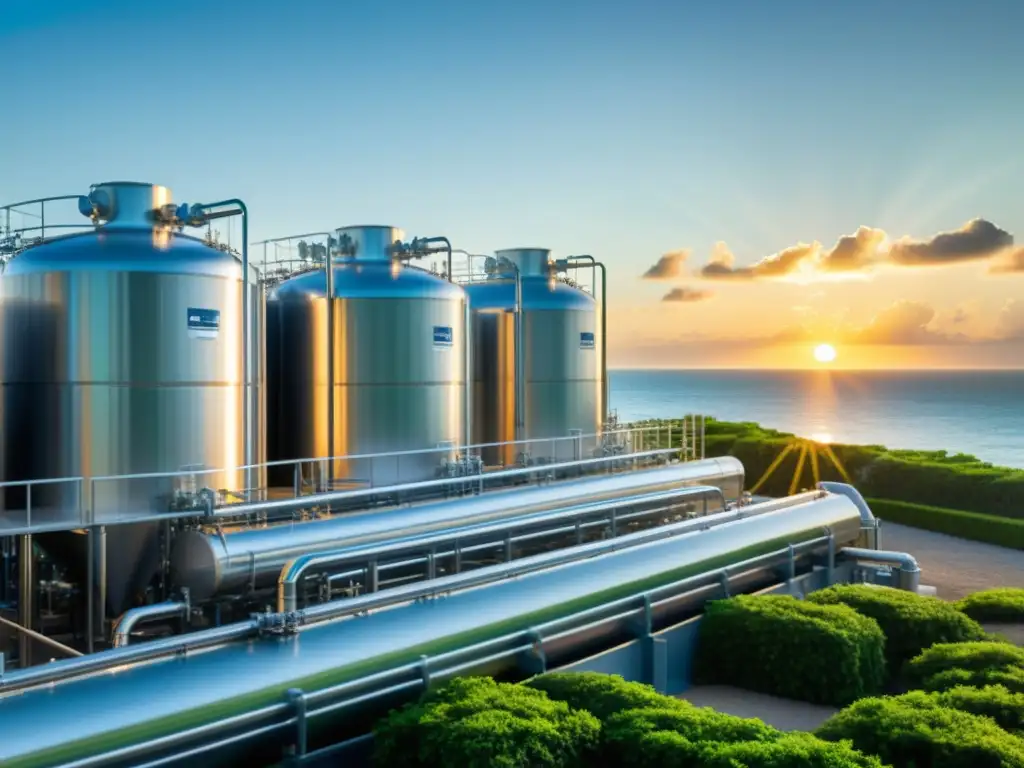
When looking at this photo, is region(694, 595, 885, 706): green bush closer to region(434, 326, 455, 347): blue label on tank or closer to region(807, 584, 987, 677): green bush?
region(807, 584, 987, 677): green bush

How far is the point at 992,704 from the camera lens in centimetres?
1141

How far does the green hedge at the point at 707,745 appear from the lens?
9.38 m

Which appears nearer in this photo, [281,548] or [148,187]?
[281,548]

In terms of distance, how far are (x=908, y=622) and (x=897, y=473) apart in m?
19.8

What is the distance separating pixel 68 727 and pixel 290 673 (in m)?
2.17

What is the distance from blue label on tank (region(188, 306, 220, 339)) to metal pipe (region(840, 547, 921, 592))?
13.4 meters

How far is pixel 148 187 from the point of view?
51.4 ft

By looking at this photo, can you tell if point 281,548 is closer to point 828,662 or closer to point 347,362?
point 347,362

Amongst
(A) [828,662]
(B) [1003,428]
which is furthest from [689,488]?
(B) [1003,428]

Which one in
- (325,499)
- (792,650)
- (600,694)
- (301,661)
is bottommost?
(792,650)

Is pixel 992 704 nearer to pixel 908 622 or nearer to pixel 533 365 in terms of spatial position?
pixel 908 622

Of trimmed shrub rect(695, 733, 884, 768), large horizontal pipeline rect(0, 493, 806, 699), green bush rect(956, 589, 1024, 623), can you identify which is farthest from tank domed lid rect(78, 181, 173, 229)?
green bush rect(956, 589, 1024, 623)

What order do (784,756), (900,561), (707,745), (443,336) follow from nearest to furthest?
1. (784,756)
2. (707,745)
3. (443,336)
4. (900,561)

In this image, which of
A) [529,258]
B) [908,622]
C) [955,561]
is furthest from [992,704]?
[529,258]
